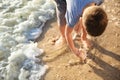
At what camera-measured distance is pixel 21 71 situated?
112 inches

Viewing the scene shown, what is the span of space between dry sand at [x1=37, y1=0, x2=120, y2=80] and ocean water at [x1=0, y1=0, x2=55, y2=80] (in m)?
0.11

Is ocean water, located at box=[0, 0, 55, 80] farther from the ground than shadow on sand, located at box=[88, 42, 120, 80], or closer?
farther from the ground

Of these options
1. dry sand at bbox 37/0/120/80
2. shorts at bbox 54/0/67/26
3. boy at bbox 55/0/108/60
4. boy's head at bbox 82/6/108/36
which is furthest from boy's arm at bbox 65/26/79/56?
boy's head at bbox 82/6/108/36

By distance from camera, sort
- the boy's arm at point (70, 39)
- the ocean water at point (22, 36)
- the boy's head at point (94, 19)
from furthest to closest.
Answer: the ocean water at point (22, 36) < the boy's arm at point (70, 39) < the boy's head at point (94, 19)

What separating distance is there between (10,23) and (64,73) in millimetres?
1140

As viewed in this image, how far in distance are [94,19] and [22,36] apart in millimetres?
1356

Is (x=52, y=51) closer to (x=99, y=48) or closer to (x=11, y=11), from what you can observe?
(x=99, y=48)

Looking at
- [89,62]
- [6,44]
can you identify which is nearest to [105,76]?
[89,62]

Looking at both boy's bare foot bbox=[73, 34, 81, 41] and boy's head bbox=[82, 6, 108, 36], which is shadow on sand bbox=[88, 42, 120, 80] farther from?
boy's head bbox=[82, 6, 108, 36]

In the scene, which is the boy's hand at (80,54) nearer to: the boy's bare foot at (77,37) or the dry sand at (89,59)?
the dry sand at (89,59)

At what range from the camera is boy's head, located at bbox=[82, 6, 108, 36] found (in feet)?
7.12

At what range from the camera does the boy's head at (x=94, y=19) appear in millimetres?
Answer: 2170

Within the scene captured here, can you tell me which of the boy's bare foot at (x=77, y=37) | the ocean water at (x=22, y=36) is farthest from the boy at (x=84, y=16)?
the ocean water at (x=22, y=36)

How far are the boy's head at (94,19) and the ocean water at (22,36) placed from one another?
0.86 m
